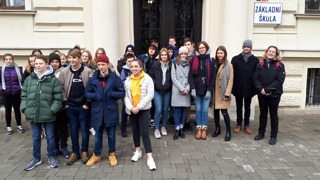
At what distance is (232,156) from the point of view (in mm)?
4648

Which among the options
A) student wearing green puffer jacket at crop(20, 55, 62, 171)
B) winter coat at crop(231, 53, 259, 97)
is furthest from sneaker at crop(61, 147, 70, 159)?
winter coat at crop(231, 53, 259, 97)

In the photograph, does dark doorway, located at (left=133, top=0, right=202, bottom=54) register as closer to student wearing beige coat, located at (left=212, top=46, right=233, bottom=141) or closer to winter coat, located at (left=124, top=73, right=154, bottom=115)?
student wearing beige coat, located at (left=212, top=46, right=233, bottom=141)

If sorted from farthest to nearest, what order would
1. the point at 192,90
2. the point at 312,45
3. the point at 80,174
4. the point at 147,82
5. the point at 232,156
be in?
the point at 312,45, the point at 192,90, the point at 232,156, the point at 147,82, the point at 80,174

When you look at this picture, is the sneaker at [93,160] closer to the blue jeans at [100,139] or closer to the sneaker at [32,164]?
the blue jeans at [100,139]

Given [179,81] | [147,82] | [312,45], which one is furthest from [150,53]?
[312,45]

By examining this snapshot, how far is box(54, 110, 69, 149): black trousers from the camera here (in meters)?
4.45

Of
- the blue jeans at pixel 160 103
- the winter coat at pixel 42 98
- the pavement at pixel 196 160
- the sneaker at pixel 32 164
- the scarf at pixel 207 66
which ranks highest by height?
the scarf at pixel 207 66

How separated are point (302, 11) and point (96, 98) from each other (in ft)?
18.8

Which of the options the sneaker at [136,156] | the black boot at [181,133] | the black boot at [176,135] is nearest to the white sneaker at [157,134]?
the black boot at [176,135]

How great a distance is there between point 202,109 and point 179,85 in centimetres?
65

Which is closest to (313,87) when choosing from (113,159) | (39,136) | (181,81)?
(181,81)

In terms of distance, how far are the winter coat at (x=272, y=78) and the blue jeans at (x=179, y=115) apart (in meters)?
1.39

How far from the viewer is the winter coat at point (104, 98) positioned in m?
4.10

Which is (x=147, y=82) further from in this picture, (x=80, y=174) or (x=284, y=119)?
(x=284, y=119)
